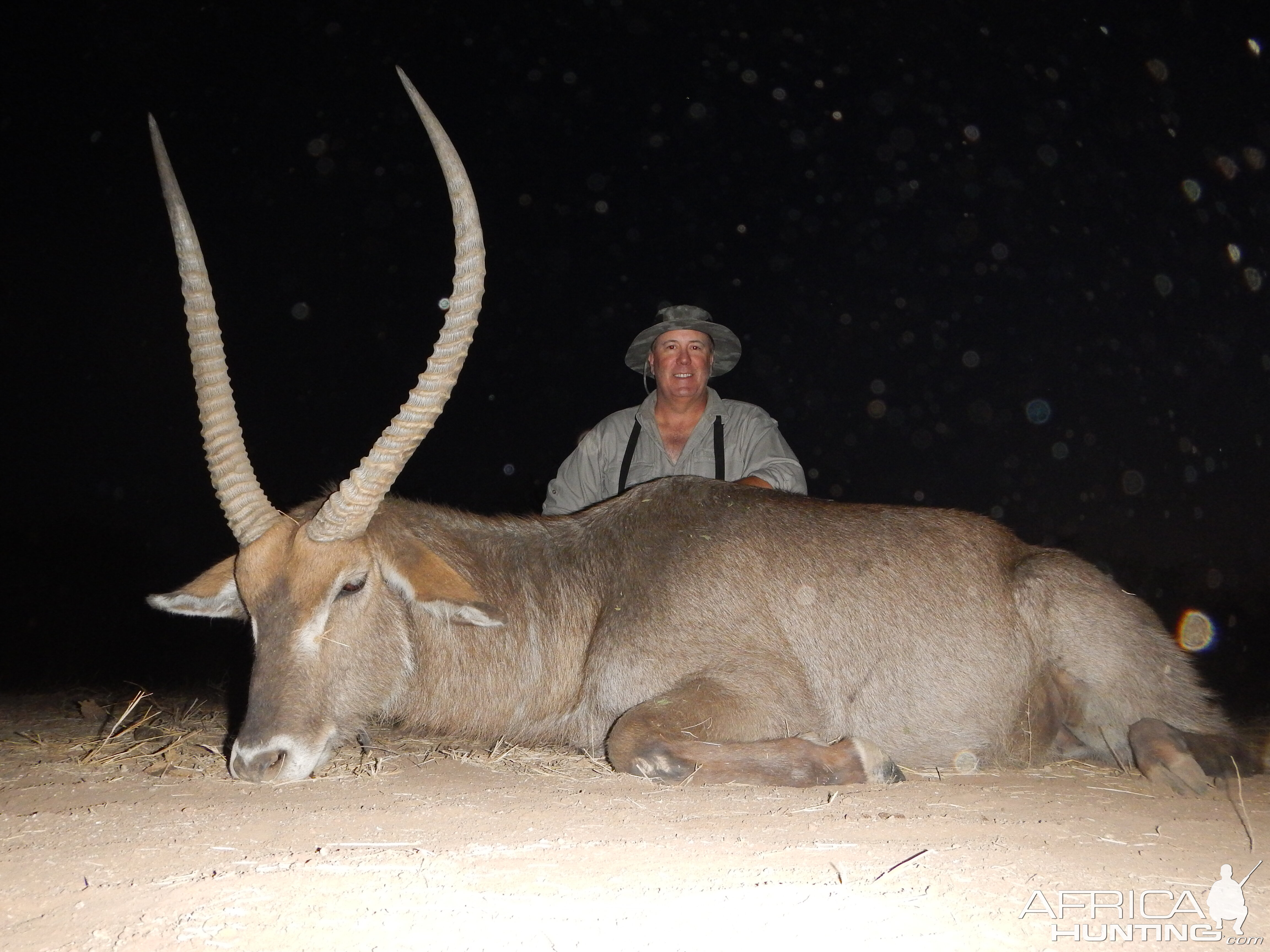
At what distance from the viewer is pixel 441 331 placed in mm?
4344

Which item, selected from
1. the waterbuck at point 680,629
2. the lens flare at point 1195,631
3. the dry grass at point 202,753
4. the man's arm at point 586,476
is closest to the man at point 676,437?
the man's arm at point 586,476

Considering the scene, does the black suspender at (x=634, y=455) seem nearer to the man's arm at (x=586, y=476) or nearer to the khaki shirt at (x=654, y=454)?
the khaki shirt at (x=654, y=454)

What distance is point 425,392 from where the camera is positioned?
14.4 feet

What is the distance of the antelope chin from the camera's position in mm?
3799

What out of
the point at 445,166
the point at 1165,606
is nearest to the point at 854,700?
the point at 445,166

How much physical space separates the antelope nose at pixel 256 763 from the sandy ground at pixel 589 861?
0.29ft

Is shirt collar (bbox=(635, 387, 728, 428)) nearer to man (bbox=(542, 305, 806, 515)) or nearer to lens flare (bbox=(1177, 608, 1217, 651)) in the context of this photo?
man (bbox=(542, 305, 806, 515))

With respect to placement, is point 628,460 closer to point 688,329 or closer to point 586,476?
point 586,476

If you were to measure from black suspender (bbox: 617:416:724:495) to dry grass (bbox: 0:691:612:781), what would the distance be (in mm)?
2744

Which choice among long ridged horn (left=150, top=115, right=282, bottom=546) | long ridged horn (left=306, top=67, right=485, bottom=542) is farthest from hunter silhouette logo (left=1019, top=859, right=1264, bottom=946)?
long ridged horn (left=150, top=115, right=282, bottom=546)

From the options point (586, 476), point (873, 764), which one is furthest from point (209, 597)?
point (586, 476)

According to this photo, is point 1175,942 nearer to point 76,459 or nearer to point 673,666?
point 673,666

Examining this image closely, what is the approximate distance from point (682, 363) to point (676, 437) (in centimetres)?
60

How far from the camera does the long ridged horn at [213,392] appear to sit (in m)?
4.32
